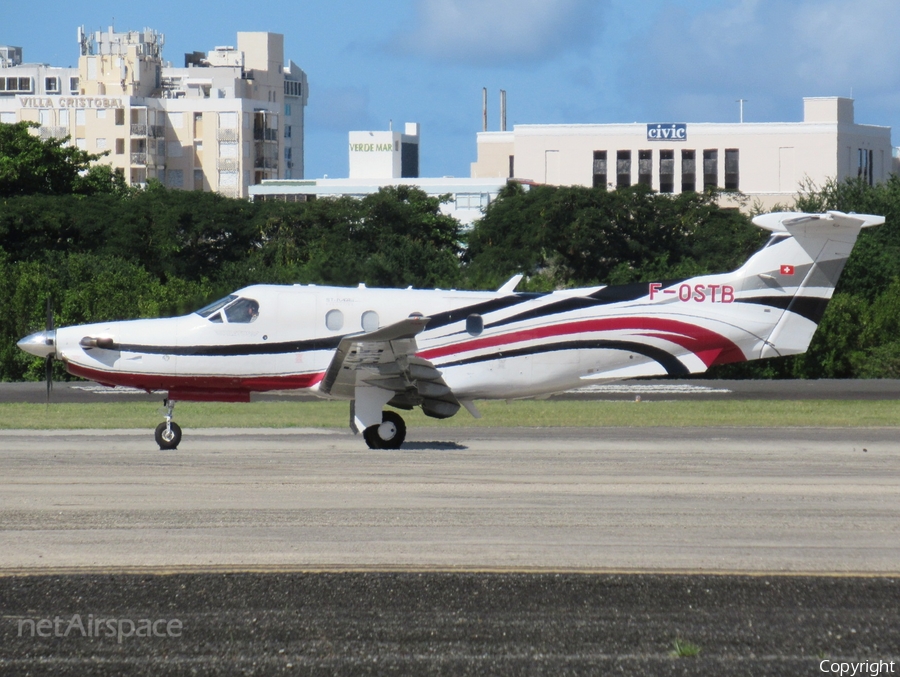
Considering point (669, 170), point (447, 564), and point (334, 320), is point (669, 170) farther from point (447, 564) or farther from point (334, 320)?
point (447, 564)

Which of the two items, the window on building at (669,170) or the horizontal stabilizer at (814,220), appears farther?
the window on building at (669,170)

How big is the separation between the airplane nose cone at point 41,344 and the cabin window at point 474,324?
6095 millimetres

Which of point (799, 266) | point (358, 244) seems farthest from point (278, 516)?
point (358, 244)

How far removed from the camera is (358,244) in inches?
2040

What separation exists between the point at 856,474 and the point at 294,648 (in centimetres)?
969

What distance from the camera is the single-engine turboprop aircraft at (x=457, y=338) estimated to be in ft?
59.1

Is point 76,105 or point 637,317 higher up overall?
point 76,105

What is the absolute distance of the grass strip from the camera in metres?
22.7

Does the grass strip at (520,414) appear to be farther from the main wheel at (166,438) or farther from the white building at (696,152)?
the white building at (696,152)

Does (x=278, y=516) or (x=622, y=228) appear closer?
(x=278, y=516)

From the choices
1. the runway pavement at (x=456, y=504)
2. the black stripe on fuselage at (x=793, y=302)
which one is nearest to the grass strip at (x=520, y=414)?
the runway pavement at (x=456, y=504)

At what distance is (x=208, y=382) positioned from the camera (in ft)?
60.3

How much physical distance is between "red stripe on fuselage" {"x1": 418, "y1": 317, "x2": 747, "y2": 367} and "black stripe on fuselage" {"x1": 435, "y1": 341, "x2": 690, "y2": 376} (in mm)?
143

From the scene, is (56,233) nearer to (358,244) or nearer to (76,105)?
(358,244)
